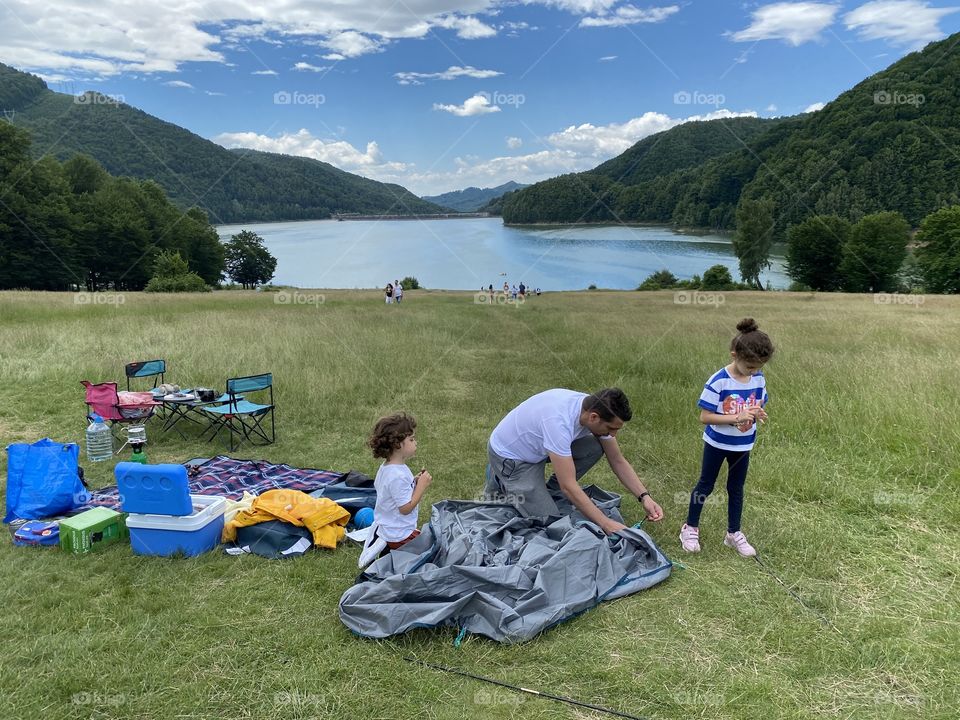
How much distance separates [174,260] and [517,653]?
1889 inches

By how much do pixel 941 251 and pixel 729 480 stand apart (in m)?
63.4

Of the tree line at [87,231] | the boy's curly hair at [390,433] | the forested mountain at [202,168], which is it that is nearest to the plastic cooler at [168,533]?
the boy's curly hair at [390,433]

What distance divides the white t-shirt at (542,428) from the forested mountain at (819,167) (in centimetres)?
5272

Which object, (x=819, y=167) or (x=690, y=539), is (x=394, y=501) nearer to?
(x=690, y=539)

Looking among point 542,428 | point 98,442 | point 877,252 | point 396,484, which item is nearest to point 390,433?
point 396,484

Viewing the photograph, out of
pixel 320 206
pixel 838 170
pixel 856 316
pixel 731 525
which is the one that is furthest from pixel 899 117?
pixel 731 525

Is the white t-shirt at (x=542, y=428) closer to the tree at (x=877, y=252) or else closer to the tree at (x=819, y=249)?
the tree at (x=877, y=252)

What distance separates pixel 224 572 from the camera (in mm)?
4078

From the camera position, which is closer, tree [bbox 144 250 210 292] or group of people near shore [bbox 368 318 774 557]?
group of people near shore [bbox 368 318 774 557]

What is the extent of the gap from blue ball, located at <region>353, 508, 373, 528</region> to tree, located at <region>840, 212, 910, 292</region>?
65305 mm

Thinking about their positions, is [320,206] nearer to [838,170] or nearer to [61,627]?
[838,170]

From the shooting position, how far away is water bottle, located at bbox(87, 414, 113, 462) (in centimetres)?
676

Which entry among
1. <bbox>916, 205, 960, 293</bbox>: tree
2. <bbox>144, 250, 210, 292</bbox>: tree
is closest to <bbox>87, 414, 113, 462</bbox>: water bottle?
<bbox>144, 250, 210, 292</bbox>: tree

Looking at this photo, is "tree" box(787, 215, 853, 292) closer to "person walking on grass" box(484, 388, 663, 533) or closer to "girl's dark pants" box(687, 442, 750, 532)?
"girl's dark pants" box(687, 442, 750, 532)
